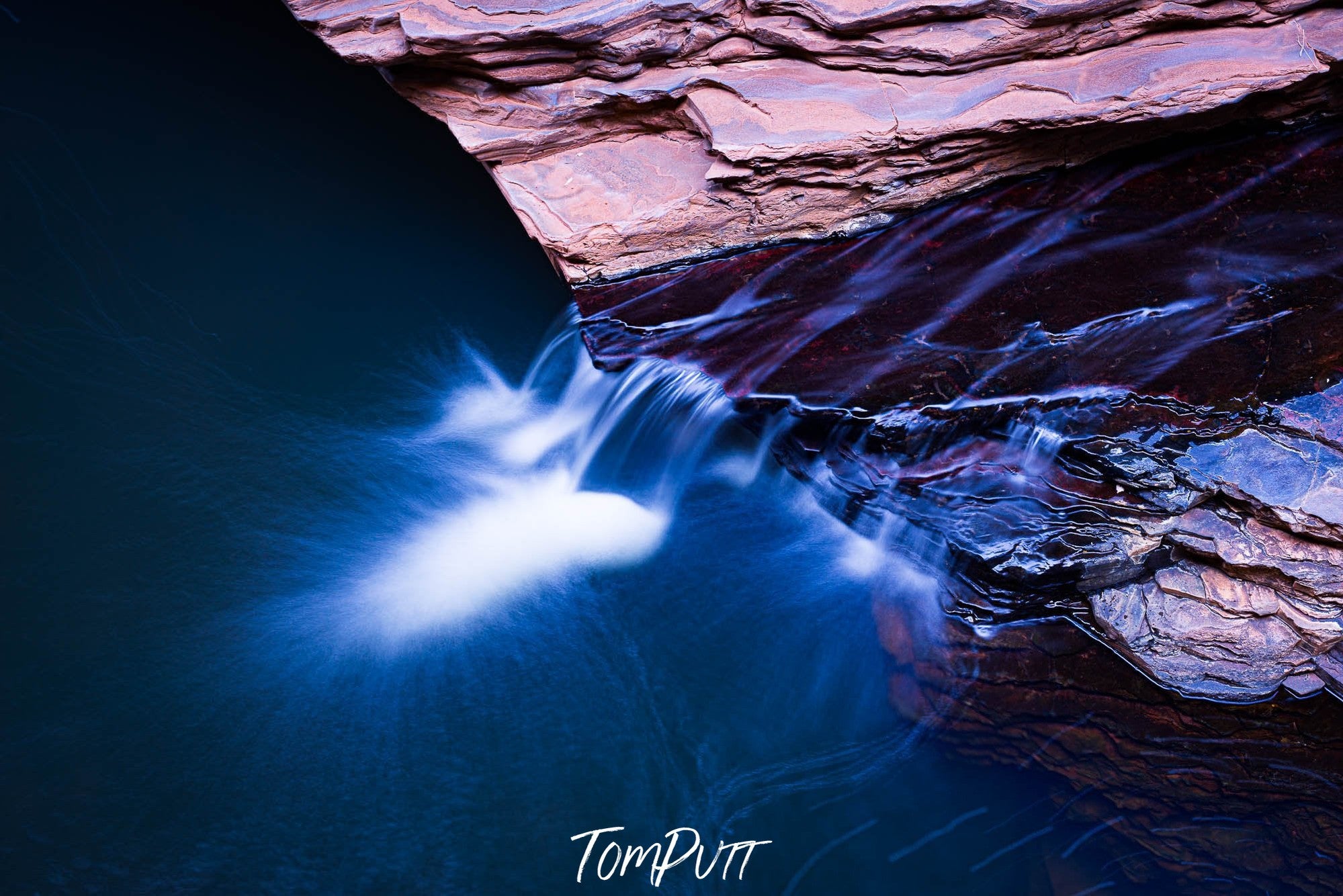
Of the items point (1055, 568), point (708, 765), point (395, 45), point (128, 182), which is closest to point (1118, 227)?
point (1055, 568)

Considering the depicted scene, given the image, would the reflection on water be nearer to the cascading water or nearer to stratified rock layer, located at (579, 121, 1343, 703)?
the cascading water

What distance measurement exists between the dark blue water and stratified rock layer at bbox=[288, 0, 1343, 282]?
53 cm

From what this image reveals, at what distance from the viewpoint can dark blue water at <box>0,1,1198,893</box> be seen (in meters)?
2.39

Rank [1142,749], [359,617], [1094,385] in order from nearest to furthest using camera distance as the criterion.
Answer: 1. [1142,749]
2. [359,617]
3. [1094,385]

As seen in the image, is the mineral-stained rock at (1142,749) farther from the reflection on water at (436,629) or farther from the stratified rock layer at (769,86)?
the stratified rock layer at (769,86)

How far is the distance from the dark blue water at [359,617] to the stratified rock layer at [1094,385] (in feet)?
1.07

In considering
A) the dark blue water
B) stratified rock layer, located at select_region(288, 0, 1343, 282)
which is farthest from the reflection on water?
stratified rock layer, located at select_region(288, 0, 1343, 282)

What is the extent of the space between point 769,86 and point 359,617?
2.33 m

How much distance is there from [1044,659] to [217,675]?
7.85 ft

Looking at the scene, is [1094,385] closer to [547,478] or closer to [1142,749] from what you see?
[1142,749]

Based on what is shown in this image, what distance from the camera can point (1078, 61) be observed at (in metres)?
3.42

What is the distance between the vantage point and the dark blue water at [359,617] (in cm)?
239

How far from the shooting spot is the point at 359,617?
2.79 meters

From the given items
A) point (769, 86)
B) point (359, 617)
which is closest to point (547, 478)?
point (359, 617)
